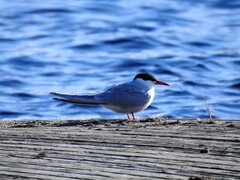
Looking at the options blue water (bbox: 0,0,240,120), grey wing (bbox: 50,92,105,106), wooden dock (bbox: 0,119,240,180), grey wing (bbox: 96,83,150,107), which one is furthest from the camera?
blue water (bbox: 0,0,240,120)

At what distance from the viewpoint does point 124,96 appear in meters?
9.27

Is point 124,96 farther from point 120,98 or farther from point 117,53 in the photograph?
point 117,53

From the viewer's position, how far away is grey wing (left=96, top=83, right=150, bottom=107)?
365 inches

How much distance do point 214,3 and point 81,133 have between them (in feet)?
64.9

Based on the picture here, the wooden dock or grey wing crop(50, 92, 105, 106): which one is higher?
grey wing crop(50, 92, 105, 106)

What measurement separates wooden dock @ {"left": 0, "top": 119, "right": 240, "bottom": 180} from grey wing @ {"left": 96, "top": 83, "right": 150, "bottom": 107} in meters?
0.59

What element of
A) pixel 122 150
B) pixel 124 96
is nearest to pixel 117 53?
pixel 124 96

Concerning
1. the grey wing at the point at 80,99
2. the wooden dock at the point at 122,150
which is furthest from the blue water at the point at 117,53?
the wooden dock at the point at 122,150

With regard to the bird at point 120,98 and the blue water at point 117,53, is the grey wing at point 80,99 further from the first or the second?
the blue water at point 117,53

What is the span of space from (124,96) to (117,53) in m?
11.7

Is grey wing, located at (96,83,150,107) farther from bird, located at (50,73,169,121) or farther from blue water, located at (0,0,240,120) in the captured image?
blue water, located at (0,0,240,120)

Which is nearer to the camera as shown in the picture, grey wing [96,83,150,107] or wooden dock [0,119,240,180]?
wooden dock [0,119,240,180]

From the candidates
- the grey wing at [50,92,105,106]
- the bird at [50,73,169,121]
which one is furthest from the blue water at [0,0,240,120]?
the grey wing at [50,92,105,106]

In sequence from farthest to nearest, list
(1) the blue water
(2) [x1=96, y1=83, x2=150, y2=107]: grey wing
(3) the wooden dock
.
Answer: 1. (1) the blue water
2. (2) [x1=96, y1=83, x2=150, y2=107]: grey wing
3. (3) the wooden dock
